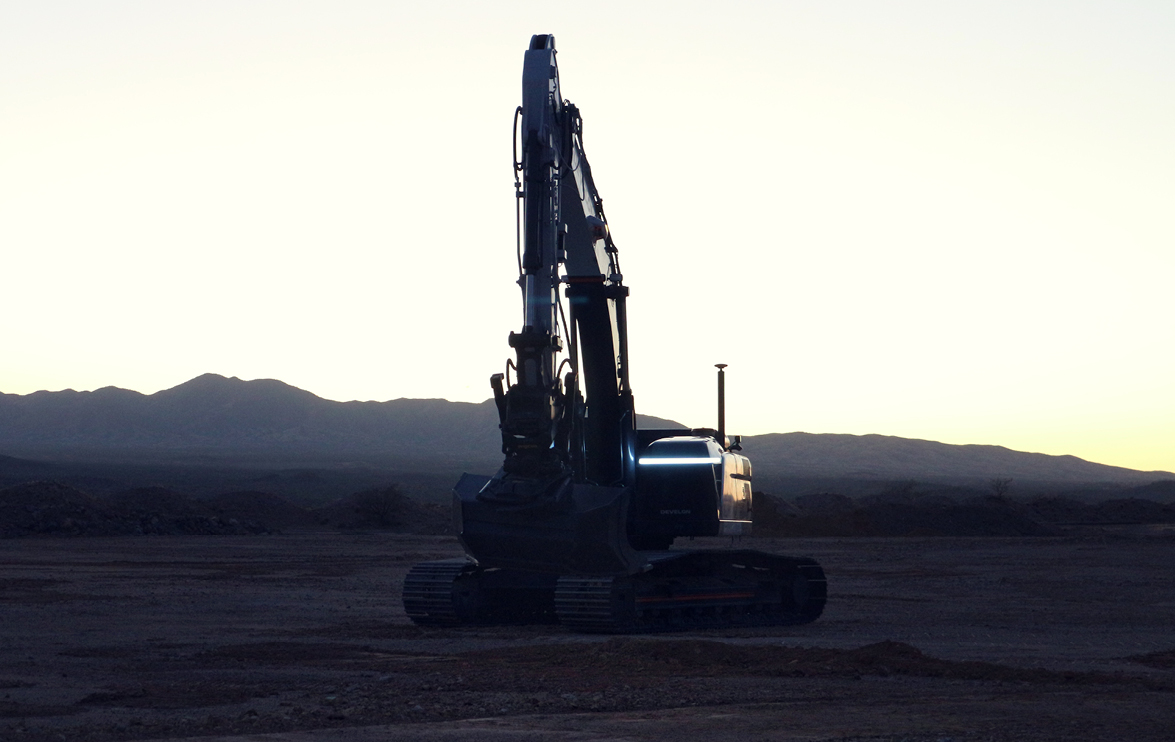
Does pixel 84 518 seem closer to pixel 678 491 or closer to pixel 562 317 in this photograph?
pixel 678 491

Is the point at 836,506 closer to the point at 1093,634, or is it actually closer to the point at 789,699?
the point at 1093,634

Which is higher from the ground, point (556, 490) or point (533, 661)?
point (556, 490)

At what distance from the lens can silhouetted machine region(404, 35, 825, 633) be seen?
1628 cm

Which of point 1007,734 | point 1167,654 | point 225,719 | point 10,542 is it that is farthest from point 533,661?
point 10,542

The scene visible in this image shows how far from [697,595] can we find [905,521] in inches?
1622

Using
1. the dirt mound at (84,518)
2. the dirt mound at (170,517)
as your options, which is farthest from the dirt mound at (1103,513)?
the dirt mound at (84,518)

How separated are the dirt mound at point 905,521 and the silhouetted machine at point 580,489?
34.5 meters

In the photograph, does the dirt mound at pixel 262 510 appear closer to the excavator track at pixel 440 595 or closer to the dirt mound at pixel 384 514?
the dirt mound at pixel 384 514

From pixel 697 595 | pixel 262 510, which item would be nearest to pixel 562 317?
pixel 697 595

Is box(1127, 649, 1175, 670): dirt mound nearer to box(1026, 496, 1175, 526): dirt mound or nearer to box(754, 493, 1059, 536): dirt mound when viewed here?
box(754, 493, 1059, 536): dirt mound

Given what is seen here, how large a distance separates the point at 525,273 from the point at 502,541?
3.40 metres

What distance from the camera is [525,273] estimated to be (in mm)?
16219

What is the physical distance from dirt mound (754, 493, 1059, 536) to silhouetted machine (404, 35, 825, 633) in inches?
1359

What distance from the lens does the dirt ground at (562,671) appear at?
1025cm
